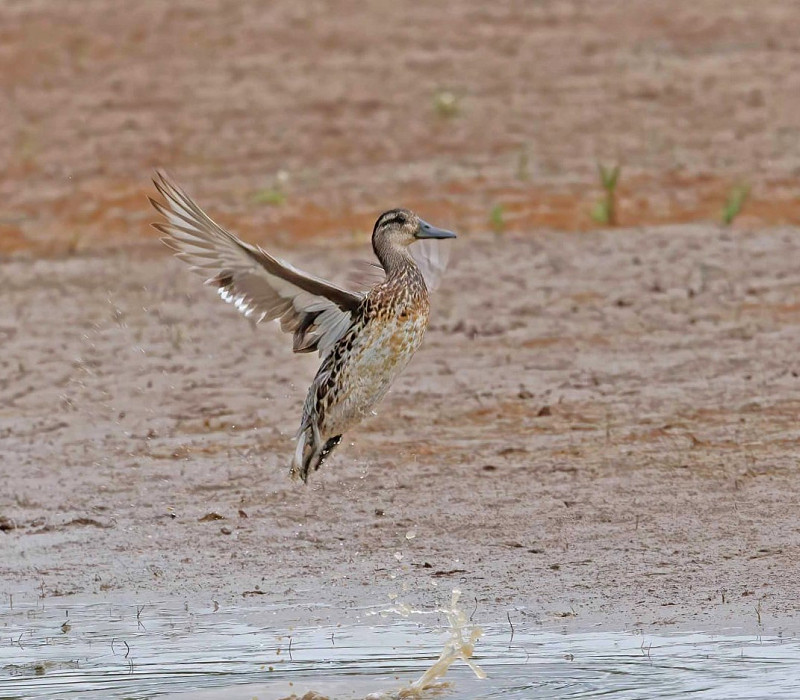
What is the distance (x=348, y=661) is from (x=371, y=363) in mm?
1231

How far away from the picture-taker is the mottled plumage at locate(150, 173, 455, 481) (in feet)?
24.0

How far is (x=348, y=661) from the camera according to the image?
702 cm

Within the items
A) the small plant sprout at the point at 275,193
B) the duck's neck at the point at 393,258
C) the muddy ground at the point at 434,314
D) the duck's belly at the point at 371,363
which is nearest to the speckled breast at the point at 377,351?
the duck's belly at the point at 371,363

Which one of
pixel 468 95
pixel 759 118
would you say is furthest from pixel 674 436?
pixel 468 95

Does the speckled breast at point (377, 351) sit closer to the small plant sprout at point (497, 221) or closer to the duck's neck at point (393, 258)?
the duck's neck at point (393, 258)

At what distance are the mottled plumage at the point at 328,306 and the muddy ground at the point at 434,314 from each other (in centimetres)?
86

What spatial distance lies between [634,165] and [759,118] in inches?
91.3

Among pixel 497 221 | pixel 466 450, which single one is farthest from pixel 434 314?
pixel 466 450

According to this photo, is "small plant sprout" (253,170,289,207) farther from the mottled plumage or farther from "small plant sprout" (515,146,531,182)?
the mottled plumage

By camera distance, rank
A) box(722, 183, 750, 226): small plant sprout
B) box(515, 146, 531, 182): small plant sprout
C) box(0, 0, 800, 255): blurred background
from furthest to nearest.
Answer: box(515, 146, 531, 182): small plant sprout → box(0, 0, 800, 255): blurred background → box(722, 183, 750, 226): small plant sprout

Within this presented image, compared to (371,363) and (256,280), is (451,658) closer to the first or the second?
(371,363)

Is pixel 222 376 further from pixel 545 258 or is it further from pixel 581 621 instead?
pixel 581 621

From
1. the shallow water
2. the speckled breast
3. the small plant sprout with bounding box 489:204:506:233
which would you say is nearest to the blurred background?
the small plant sprout with bounding box 489:204:506:233

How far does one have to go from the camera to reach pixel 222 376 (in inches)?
464
